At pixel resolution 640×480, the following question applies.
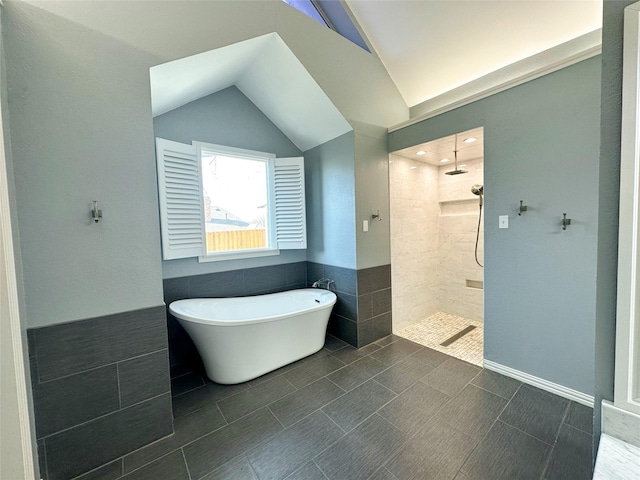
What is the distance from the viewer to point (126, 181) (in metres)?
1.46

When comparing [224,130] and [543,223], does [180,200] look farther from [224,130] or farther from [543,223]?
[543,223]

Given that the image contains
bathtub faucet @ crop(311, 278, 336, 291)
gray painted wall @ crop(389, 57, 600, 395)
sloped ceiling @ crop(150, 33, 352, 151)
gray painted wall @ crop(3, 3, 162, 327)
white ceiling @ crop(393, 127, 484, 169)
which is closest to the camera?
gray painted wall @ crop(3, 3, 162, 327)

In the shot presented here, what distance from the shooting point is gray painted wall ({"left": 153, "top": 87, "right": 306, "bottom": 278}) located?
2.38m

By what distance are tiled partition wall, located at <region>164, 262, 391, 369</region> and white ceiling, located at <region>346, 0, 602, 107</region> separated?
2.29m

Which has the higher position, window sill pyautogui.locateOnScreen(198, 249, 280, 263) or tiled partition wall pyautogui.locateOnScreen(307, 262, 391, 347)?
window sill pyautogui.locateOnScreen(198, 249, 280, 263)

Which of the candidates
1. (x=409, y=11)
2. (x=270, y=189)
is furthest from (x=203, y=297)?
(x=409, y=11)

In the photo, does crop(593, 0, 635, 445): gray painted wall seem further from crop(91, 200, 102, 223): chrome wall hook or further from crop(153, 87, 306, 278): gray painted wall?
crop(153, 87, 306, 278): gray painted wall

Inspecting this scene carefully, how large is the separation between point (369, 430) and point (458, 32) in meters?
3.45

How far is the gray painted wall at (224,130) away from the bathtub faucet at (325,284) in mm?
454

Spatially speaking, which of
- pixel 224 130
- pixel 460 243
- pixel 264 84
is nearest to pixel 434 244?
pixel 460 243

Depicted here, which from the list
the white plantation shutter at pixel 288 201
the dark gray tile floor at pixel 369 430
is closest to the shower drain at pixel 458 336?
the dark gray tile floor at pixel 369 430

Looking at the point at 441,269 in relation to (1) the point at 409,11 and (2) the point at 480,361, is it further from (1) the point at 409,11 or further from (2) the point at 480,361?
(1) the point at 409,11

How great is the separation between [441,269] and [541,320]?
1.74m

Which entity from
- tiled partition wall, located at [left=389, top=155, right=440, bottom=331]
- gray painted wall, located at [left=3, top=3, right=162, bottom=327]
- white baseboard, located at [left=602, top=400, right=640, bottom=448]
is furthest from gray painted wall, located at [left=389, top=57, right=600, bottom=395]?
gray painted wall, located at [left=3, top=3, right=162, bottom=327]
